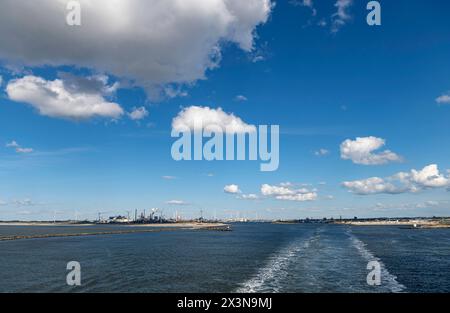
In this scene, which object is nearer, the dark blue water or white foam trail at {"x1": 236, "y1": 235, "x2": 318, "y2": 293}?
white foam trail at {"x1": 236, "y1": 235, "x2": 318, "y2": 293}

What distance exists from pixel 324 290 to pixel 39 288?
35.7 metres

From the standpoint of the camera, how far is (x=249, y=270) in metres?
61.8

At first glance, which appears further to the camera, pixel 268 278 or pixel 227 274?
pixel 227 274

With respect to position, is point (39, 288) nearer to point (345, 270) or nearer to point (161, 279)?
point (161, 279)

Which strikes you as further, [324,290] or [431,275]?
[431,275]

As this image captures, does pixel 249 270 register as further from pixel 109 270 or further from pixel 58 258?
pixel 58 258

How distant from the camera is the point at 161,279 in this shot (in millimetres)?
53062

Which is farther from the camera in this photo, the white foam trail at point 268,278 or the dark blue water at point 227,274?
the dark blue water at point 227,274
